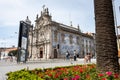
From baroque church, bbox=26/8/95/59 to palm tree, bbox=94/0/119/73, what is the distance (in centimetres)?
4063

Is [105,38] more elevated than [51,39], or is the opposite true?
[51,39]

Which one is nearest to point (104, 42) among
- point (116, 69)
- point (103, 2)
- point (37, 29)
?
point (116, 69)

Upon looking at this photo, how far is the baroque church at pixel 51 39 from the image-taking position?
50.7 m

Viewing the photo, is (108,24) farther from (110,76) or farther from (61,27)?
(61,27)

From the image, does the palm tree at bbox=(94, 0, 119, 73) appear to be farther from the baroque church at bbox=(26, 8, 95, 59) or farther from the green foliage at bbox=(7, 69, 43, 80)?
the baroque church at bbox=(26, 8, 95, 59)

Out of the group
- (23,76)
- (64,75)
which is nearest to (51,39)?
(64,75)

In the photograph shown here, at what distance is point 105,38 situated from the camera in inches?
256

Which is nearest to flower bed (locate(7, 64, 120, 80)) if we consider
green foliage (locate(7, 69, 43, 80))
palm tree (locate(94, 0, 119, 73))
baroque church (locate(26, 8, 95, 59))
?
green foliage (locate(7, 69, 43, 80))

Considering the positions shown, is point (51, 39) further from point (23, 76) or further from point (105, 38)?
point (23, 76)

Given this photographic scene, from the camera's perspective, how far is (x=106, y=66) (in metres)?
6.35

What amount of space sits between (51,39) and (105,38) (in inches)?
1725

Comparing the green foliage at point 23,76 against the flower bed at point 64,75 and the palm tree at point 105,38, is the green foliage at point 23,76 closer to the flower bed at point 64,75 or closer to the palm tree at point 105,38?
the flower bed at point 64,75

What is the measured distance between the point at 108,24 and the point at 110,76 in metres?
2.24

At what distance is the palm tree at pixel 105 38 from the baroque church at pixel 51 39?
40631 millimetres
